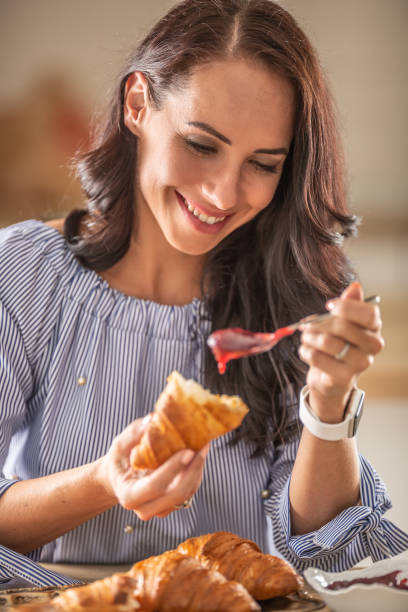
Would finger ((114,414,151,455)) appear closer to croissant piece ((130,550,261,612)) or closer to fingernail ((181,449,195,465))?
fingernail ((181,449,195,465))

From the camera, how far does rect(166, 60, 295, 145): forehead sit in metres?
1.33

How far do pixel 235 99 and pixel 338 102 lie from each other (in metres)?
4.34

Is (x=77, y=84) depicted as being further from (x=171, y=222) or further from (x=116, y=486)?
(x=116, y=486)

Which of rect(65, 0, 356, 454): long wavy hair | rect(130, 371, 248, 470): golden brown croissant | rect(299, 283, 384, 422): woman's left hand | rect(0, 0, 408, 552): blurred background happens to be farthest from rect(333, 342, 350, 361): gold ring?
rect(0, 0, 408, 552): blurred background

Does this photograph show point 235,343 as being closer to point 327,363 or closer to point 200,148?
point 327,363

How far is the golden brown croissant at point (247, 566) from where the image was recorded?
1024 millimetres

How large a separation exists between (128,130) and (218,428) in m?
0.84

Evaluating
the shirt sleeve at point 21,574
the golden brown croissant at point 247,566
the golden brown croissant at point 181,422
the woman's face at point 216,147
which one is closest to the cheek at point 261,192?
the woman's face at point 216,147

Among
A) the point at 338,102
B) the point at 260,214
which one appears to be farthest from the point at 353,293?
the point at 338,102

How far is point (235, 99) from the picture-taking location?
4.38ft

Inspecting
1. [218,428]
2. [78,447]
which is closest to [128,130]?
[78,447]

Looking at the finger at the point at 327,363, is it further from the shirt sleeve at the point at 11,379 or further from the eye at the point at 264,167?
the shirt sleeve at the point at 11,379

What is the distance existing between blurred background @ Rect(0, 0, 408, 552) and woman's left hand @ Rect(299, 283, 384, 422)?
13.0 ft

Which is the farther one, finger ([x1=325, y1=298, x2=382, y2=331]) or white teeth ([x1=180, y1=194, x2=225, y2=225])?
white teeth ([x1=180, y1=194, x2=225, y2=225])
